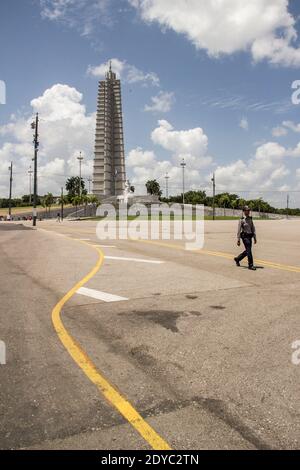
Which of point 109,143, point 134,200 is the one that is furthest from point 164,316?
point 109,143

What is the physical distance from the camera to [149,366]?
15.0 feet

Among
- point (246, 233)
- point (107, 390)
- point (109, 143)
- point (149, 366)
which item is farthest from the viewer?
A: point (109, 143)

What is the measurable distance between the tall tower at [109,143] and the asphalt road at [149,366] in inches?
5642

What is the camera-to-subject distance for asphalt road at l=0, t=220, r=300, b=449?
10.6ft

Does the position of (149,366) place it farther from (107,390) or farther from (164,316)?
(164,316)

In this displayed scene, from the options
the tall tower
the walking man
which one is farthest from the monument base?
the walking man

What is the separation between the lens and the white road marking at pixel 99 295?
26.1ft

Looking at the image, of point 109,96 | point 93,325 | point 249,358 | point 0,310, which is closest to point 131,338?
point 93,325

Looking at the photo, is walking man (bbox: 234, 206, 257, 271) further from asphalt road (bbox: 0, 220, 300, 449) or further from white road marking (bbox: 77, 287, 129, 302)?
white road marking (bbox: 77, 287, 129, 302)

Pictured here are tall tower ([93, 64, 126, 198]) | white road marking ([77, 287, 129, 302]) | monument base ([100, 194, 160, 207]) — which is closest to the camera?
white road marking ([77, 287, 129, 302])

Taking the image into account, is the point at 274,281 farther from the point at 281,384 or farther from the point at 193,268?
the point at 281,384

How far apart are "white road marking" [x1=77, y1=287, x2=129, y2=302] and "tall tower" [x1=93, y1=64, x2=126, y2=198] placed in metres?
142

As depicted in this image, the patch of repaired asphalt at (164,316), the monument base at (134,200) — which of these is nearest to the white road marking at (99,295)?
the patch of repaired asphalt at (164,316)

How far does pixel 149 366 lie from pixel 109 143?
15457 cm
